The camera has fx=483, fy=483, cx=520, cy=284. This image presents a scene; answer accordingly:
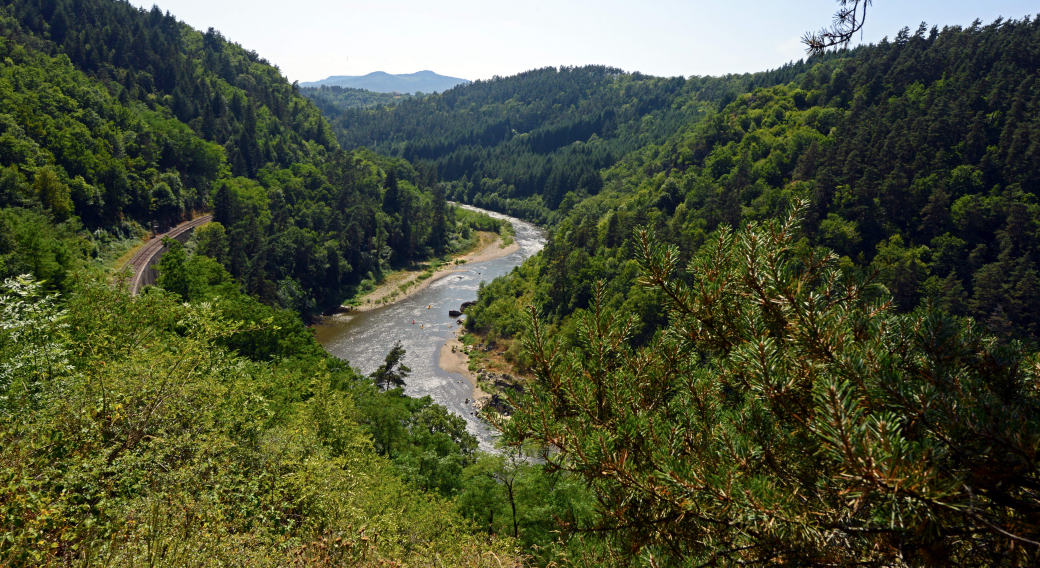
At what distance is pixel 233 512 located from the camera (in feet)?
29.5

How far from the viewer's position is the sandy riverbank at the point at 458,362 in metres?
51.8

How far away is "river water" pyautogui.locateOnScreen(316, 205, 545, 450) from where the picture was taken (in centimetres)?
5131

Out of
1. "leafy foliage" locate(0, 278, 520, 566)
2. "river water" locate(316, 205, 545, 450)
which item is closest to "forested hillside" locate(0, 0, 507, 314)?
"river water" locate(316, 205, 545, 450)

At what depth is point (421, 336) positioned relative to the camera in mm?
65062

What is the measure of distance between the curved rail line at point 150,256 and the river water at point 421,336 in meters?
19.8

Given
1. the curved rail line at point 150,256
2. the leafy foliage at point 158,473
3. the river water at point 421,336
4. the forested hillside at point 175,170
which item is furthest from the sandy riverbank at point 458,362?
the leafy foliage at point 158,473

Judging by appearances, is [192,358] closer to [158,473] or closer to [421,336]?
[158,473]

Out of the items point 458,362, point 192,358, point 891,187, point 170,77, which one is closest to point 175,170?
point 170,77

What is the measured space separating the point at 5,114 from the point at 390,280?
52.3m

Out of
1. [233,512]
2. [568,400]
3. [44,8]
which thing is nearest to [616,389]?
[568,400]

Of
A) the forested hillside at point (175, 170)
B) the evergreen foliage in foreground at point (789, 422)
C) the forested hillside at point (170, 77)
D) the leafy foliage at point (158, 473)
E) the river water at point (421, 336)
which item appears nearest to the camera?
the evergreen foliage in foreground at point (789, 422)

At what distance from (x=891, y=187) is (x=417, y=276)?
239 feet

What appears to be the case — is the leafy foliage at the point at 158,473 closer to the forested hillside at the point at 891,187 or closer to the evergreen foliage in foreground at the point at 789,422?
the evergreen foliage in foreground at the point at 789,422

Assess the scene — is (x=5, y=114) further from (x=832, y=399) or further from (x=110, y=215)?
(x=832, y=399)
